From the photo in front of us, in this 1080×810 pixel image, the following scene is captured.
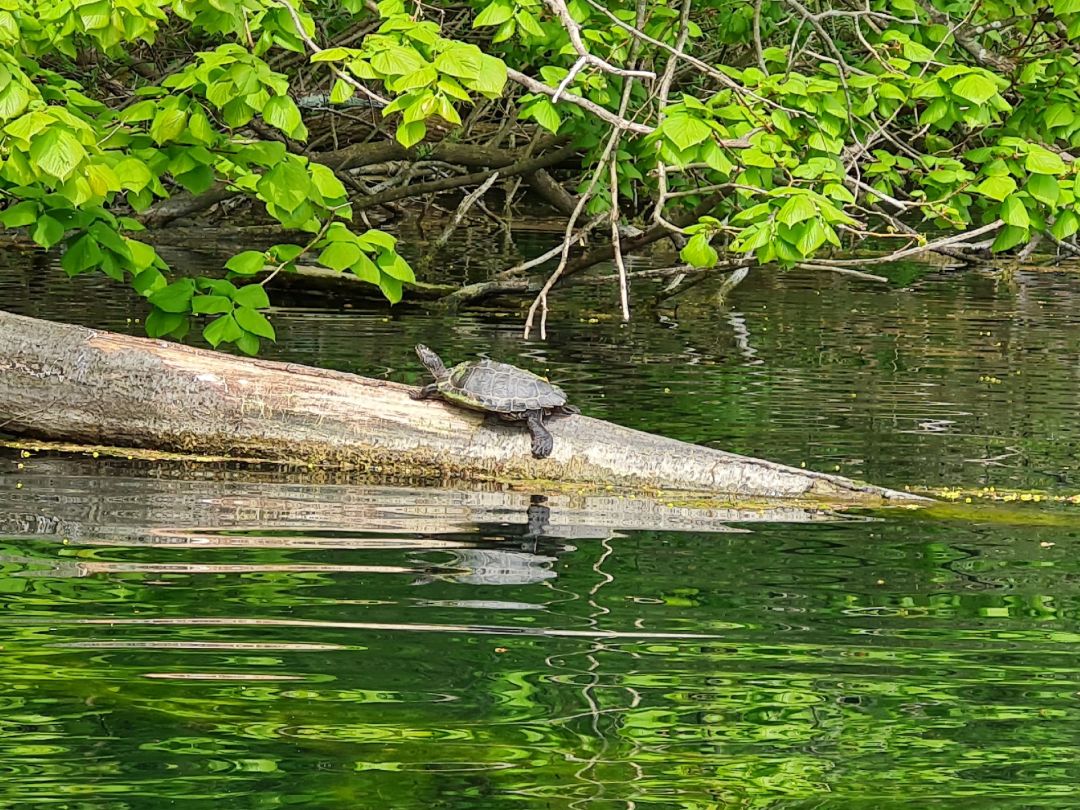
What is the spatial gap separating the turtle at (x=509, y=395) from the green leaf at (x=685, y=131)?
1319mm

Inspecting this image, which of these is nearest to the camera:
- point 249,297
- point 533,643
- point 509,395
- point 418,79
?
point 533,643

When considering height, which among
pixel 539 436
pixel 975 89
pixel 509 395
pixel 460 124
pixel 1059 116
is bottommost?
pixel 539 436

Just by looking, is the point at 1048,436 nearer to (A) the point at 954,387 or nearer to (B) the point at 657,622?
(A) the point at 954,387

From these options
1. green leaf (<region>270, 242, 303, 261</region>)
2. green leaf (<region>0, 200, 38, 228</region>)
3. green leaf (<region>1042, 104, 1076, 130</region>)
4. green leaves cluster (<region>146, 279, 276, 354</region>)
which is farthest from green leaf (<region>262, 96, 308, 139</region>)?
green leaf (<region>1042, 104, 1076, 130</region>)

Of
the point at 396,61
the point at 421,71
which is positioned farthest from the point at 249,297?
the point at 421,71

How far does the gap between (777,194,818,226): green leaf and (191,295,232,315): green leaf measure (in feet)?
9.17

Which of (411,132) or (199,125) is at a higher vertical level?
(199,125)

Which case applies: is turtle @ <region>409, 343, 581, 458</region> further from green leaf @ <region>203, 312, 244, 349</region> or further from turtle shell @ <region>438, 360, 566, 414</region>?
green leaf @ <region>203, 312, 244, 349</region>

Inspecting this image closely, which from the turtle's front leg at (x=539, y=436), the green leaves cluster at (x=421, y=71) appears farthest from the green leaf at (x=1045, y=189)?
the green leaves cluster at (x=421, y=71)

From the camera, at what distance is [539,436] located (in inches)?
327

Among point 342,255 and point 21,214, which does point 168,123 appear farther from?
point 342,255

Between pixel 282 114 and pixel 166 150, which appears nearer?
pixel 282 114

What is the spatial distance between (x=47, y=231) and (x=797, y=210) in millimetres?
3637

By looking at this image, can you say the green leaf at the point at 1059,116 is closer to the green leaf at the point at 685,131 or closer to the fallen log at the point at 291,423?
the green leaf at the point at 685,131
